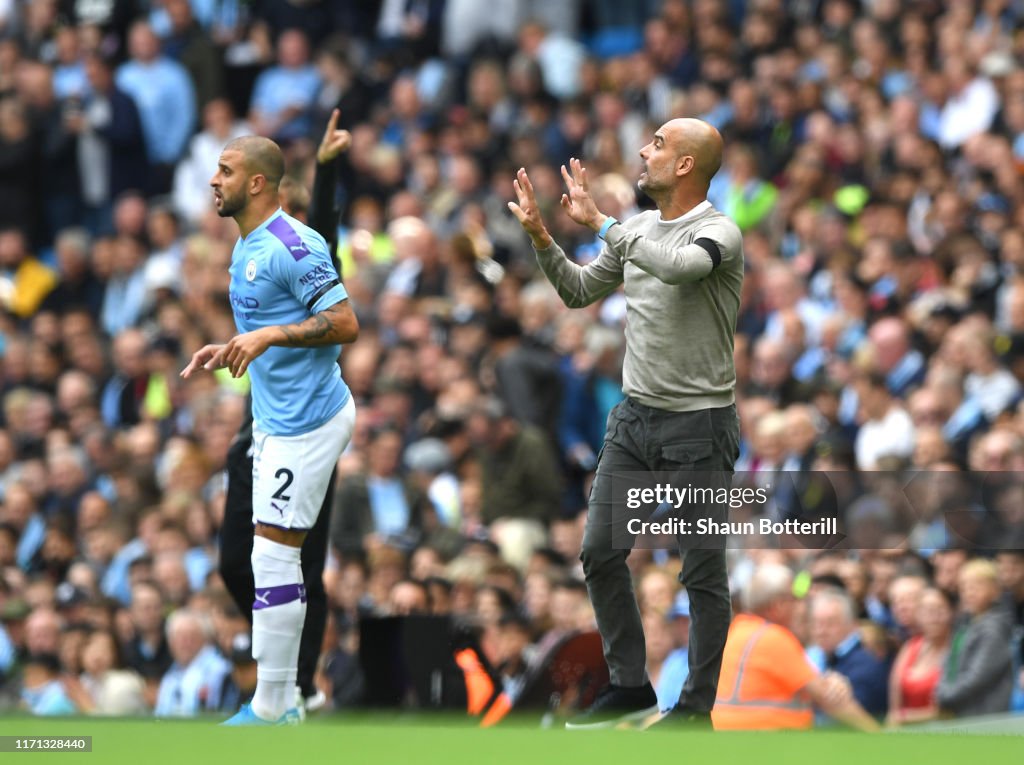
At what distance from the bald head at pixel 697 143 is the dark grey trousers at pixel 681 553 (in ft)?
3.08

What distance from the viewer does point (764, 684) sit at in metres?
9.38

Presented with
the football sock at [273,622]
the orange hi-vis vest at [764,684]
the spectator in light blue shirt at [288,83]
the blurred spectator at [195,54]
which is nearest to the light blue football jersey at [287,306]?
the football sock at [273,622]

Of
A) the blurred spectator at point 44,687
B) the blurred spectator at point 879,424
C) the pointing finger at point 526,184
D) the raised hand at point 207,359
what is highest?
the pointing finger at point 526,184

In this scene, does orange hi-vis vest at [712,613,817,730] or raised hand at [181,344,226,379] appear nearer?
raised hand at [181,344,226,379]

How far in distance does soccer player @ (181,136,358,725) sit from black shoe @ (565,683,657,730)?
1.22m

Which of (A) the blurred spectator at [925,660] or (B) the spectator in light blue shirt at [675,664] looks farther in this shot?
(A) the blurred spectator at [925,660]

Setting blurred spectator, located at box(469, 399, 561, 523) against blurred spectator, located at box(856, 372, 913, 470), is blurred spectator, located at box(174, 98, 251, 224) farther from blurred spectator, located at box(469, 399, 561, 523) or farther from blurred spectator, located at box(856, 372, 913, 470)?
blurred spectator, located at box(856, 372, 913, 470)

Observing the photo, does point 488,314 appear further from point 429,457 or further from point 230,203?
point 230,203

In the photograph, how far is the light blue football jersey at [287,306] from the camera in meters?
8.30

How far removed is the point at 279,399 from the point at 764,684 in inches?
102

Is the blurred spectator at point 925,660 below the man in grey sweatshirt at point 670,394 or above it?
below

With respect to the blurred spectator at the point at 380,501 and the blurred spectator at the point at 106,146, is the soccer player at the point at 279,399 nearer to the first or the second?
the blurred spectator at the point at 380,501

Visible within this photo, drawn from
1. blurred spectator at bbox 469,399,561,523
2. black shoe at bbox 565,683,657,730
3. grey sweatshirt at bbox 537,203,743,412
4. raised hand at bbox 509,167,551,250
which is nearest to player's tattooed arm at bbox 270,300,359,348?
raised hand at bbox 509,167,551,250

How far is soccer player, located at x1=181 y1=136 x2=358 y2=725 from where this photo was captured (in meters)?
8.34
